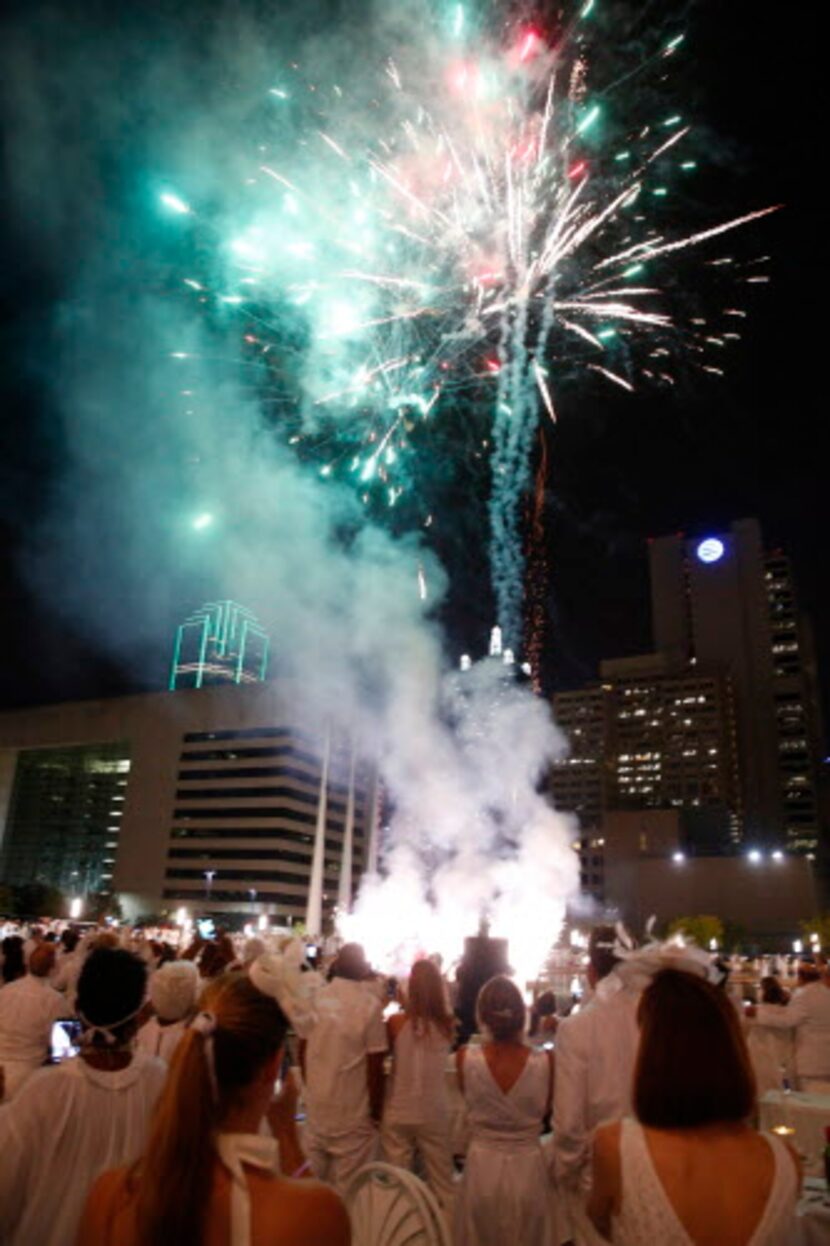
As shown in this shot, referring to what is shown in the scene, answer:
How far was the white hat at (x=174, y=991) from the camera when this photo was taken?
17.5 feet

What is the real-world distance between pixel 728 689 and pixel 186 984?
116 metres

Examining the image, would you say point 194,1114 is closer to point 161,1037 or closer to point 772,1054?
point 161,1037

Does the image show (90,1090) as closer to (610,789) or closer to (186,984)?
(186,984)

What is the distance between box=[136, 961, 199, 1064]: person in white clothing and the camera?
5262 mm

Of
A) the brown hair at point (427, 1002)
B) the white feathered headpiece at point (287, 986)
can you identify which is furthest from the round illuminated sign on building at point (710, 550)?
the white feathered headpiece at point (287, 986)

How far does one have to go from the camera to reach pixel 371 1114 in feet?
16.8

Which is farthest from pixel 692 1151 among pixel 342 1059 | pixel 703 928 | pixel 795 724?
pixel 795 724

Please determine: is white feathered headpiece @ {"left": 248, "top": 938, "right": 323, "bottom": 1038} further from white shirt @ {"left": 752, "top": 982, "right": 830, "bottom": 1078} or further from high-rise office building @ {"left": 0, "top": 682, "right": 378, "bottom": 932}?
high-rise office building @ {"left": 0, "top": 682, "right": 378, "bottom": 932}

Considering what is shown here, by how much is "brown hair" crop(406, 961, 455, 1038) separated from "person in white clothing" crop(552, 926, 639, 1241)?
105 centimetres

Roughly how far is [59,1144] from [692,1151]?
1906 mm

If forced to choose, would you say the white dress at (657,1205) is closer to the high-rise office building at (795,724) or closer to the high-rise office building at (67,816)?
the high-rise office building at (67,816)

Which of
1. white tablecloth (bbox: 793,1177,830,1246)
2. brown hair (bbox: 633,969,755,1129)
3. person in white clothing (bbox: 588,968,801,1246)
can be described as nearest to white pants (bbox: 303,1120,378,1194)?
white tablecloth (bbox: 793,1177,830,1246)

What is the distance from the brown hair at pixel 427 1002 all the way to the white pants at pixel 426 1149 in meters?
0.54

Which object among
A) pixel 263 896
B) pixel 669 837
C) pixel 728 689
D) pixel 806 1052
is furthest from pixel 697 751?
pixel 806 1052
